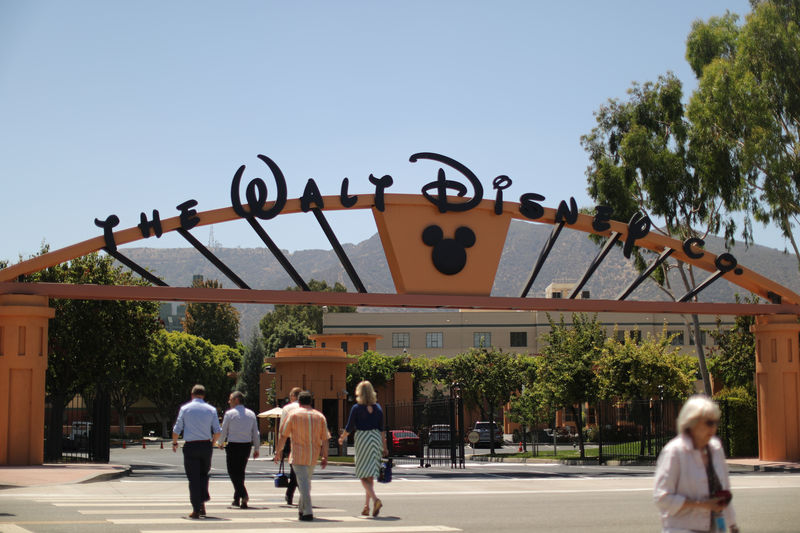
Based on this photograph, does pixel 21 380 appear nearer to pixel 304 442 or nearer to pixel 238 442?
pixel 238 442

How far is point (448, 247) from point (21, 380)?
1065cm

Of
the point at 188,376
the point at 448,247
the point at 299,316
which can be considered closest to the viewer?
the point at 448,247

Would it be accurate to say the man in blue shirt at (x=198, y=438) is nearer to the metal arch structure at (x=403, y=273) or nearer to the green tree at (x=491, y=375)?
the metal arch structure at (x=403, y=273)

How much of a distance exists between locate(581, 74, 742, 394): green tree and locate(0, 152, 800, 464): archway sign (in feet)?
40.6

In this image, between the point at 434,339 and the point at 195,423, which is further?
the point at 434,339

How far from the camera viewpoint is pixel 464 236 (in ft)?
81.5

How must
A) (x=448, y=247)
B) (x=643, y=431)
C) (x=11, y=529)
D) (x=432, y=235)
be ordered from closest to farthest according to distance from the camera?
1. (x=11, y=529)
2. (x=432, y=235)
3. (x=448, y=247)
4. (x=643, y=431)

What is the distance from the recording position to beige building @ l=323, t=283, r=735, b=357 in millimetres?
87375

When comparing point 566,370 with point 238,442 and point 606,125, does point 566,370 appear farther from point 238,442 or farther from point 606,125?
point 238,442

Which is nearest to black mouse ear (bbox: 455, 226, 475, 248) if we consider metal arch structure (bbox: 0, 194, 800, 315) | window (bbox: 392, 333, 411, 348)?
metal arch structure (bbox: 0, 194, 800, 315)

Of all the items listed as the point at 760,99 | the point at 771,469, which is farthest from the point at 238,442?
the point at 760,99

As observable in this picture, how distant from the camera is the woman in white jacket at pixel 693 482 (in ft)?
20.0

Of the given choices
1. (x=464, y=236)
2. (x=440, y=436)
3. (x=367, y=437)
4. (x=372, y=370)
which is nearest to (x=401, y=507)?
(x=367, y=437)

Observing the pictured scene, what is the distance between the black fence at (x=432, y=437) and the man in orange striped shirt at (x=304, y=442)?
1451 centimetres
